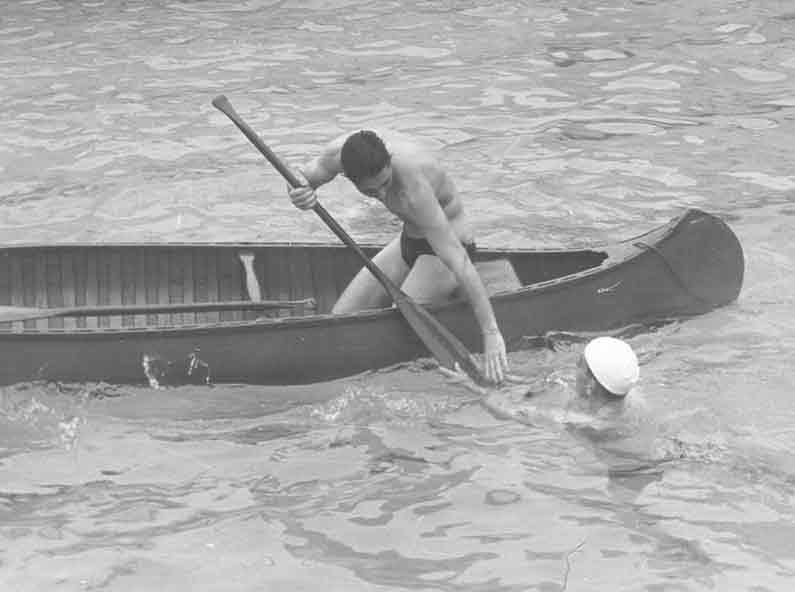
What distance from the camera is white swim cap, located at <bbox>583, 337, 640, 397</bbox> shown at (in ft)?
28.0

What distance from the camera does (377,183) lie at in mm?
9188

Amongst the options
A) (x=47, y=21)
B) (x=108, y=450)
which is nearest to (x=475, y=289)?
(x=108, y=450)

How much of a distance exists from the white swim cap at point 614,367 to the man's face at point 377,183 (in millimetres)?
1758

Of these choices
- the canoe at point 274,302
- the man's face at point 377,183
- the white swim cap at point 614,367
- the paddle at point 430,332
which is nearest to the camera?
the white swim cap at point 614,367

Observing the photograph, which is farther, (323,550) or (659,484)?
(659,484)

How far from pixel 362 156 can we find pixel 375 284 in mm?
1672

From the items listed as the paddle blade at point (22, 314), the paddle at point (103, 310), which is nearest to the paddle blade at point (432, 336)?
the paddle at point (103, 310)

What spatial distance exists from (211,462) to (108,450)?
701 millimetres

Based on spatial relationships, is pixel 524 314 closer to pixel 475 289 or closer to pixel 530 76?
pixel 475 289

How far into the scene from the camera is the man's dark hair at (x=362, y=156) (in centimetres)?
899

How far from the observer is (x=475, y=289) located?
376 inches

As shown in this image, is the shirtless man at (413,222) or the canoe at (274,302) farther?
the canoe at (274,302)

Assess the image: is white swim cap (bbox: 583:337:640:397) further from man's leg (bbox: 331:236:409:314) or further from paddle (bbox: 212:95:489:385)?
man's leg (bbox: 331:236:409:314)

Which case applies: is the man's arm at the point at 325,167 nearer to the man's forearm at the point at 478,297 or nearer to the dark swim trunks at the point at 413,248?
the dark swim trunks at the point at 413,248
